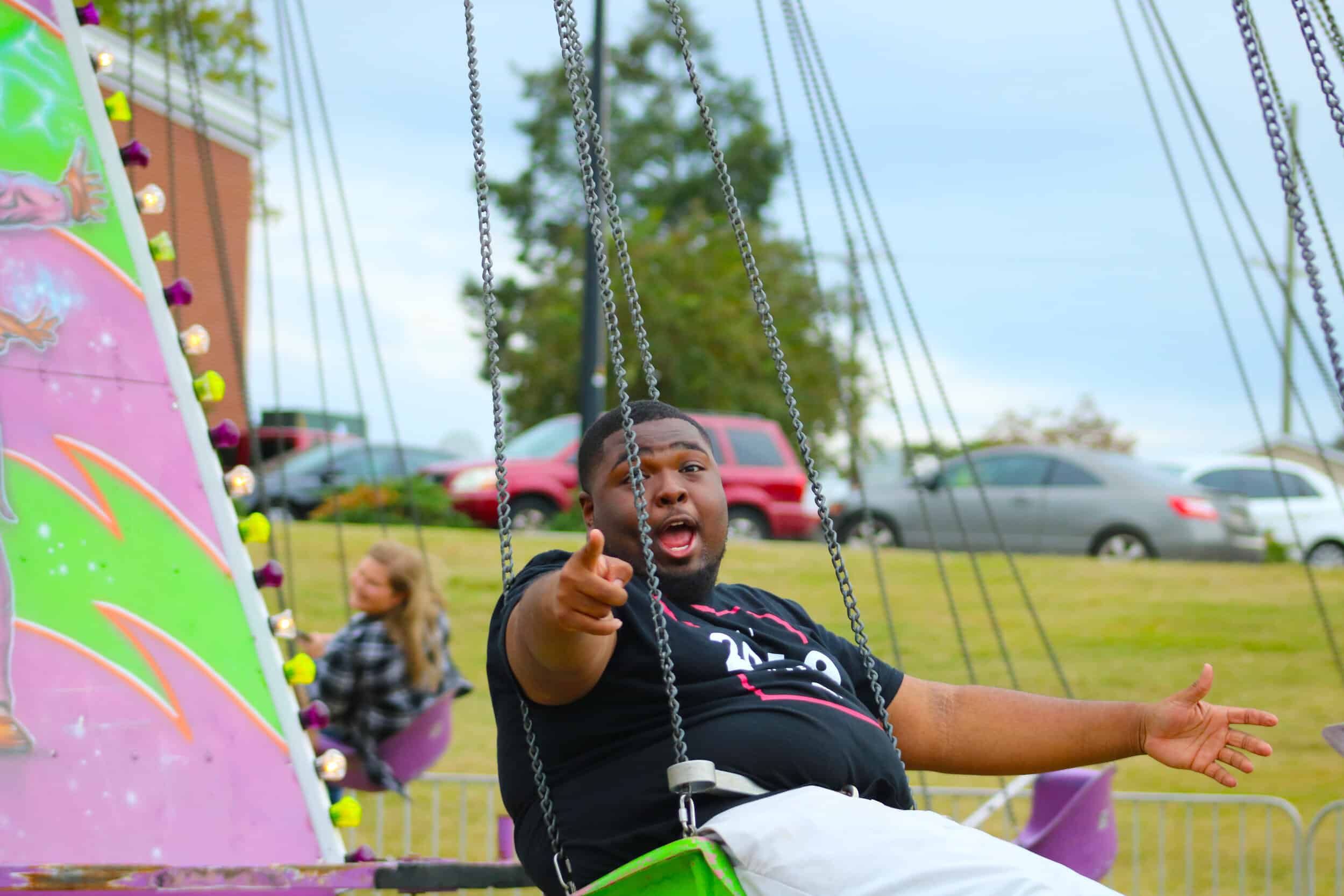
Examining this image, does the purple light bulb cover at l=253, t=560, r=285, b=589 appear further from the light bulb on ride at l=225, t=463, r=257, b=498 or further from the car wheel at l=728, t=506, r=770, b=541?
the car wheel at l=728, t=506, r=770, b=541

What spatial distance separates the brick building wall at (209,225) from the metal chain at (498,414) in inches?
421

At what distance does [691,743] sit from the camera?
72.9 inches

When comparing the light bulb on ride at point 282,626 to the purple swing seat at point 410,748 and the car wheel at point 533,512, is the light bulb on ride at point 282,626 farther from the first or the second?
the car wheel at point 533,512

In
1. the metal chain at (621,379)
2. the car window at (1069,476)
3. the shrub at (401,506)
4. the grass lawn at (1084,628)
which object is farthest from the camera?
the shrub at (401,506)

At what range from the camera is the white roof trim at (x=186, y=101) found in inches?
432

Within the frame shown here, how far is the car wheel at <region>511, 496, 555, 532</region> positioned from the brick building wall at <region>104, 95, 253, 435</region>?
2770 mm

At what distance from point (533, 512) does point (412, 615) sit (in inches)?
300

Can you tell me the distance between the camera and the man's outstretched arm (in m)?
2.20

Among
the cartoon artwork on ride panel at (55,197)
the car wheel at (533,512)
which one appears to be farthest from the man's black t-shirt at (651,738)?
the car wheel at (533,512)

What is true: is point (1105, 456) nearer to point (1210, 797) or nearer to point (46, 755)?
point (1210, 797)

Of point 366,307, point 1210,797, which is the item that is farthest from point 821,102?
point 1210,797

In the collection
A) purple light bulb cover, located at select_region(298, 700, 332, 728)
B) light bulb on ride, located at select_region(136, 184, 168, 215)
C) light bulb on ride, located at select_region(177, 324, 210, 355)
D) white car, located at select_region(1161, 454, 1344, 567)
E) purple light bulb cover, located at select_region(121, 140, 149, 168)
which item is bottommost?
white car, located at select_region(1161, 454, 1344, 567)

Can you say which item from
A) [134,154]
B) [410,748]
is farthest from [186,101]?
[134,154]

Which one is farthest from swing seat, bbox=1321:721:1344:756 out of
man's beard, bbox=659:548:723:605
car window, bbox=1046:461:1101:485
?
car window, bbox=1046:461:1101:485
